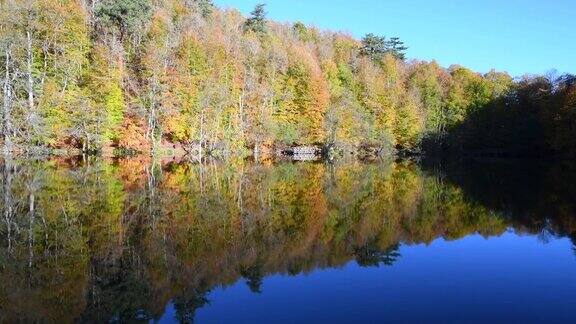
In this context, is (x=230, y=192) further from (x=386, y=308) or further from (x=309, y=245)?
(x=386, y=308)

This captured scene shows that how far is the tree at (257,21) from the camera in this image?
84000 mm

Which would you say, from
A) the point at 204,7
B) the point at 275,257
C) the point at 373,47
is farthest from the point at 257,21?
the point at 275,257

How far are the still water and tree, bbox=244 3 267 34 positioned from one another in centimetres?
6573

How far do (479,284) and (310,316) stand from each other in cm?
392

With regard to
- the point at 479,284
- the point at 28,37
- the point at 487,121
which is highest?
the point at 28,37

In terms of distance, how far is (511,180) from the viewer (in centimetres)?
3294

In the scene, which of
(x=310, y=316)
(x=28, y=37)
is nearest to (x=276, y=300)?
(x=310, y=316)

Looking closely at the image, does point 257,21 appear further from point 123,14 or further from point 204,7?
point 123,14

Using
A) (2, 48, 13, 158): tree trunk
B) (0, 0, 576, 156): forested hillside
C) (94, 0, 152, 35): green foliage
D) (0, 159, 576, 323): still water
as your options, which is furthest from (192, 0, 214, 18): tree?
(0, 159, 576, 323): still water

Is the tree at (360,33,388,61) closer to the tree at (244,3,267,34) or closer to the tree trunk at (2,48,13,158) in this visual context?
the tree at (244,3,267,34)

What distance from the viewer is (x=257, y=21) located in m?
84.6

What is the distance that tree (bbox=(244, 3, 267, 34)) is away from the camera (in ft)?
276

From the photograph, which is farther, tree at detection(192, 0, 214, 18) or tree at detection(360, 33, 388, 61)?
tree at detection(360, 33, 388, 61)

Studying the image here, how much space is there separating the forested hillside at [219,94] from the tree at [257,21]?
232 mm
